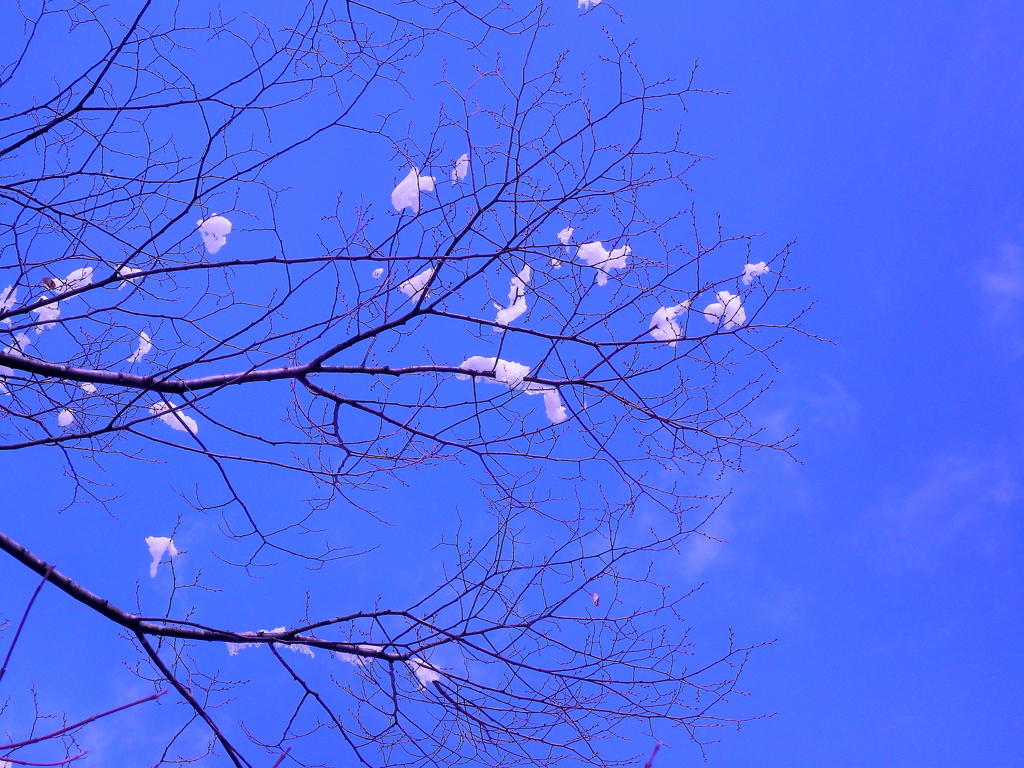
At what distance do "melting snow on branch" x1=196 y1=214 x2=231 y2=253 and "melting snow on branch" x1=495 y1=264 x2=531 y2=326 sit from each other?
40.9 inches

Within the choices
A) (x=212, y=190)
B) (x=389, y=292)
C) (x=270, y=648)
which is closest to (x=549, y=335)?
(x=389, y=292)

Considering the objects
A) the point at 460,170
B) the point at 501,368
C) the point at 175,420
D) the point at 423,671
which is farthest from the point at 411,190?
the point at 423,671

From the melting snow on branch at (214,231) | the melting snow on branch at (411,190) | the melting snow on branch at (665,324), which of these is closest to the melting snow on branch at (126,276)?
the melting snow on branch at (214,231)

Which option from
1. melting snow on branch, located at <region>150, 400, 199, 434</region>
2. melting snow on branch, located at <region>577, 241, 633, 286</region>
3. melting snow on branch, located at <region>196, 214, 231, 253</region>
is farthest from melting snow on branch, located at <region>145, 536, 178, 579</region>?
melting snow on branch, located at <region>577, 241, 633, 286</region>

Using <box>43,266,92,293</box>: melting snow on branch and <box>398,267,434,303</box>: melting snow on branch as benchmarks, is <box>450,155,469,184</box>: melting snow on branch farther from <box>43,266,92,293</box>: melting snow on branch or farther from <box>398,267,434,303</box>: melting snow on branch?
<box>43,266,92,293</box>: melting snow on branch

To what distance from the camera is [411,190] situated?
96.4 inches

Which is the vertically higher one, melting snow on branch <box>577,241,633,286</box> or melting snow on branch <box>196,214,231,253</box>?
melting snow on branch <box>196,214,231,253</box>

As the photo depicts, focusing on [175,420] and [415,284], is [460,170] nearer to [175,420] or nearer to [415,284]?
[415,284]

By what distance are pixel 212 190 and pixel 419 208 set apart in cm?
71

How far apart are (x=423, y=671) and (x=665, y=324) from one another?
1565 mm

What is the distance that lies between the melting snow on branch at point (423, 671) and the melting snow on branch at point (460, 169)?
1.76m

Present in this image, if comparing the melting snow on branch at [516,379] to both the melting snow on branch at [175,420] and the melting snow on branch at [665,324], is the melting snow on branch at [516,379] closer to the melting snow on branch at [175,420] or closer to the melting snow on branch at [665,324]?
the melting snow on branch at [665,324]

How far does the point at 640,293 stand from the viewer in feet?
8.38

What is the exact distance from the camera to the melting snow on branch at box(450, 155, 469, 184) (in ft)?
8.21
